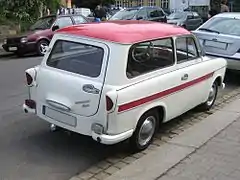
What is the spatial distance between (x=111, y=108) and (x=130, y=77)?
1.81 ft

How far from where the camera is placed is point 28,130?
635 cm

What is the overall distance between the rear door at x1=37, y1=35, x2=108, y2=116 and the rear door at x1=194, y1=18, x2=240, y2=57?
5.10 meters

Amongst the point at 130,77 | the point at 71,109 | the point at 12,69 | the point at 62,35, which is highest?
the point at 62,35

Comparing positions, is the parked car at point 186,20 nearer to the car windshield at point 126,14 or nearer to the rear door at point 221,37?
the car windshield at point 126,14

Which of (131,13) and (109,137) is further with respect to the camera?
(131,13)

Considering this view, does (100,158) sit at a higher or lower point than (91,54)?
lower

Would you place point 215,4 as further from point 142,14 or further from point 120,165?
point 120,165

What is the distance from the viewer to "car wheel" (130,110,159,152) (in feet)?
17.6

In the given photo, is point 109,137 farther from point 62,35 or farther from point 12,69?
point 12,69

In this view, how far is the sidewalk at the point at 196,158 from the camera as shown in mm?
4715

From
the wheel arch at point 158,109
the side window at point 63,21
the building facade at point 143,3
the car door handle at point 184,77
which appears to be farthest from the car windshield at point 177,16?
the building facade at point 143,3

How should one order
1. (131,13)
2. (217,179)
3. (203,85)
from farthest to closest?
1. (131,13)
2. (203,85)
3. (217,179)

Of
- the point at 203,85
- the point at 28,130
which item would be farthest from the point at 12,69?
the point at 203,85

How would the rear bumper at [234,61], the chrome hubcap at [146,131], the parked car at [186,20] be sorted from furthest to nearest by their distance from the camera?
the parked car at [186,20] < the rear bumper at [234,61] < the chrome hubcap at [146,131]
